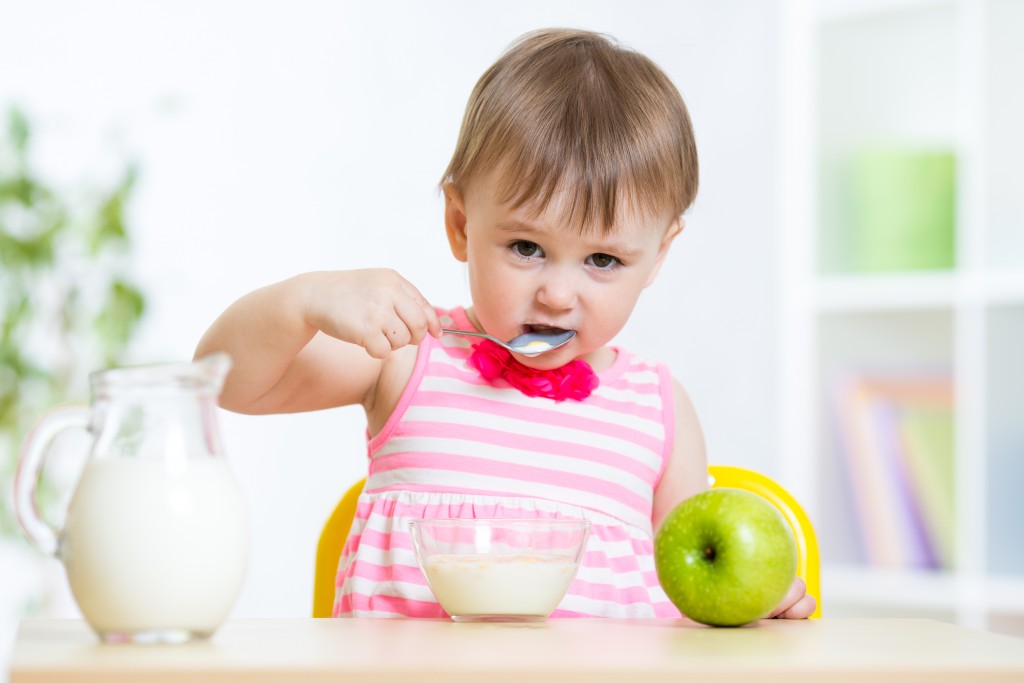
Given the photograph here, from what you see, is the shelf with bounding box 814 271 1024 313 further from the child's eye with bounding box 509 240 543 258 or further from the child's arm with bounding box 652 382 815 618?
the child's eye with bounding box 509 240 543 258

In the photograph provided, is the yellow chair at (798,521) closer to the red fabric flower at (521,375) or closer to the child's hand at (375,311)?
the red fabric flower at (521,375)

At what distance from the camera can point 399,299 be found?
0.98m

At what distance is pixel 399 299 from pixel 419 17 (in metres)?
2.18

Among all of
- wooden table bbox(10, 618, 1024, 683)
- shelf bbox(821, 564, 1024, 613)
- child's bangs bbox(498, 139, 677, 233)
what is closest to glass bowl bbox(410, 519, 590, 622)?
wooden table bbox(10, 618, 1024, 683)

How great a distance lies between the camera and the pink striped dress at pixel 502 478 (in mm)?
1262

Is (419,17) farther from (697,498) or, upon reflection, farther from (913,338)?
(697,498)

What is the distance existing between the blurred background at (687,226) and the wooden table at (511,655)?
5.39 ft

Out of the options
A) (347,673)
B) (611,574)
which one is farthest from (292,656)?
(611,574)

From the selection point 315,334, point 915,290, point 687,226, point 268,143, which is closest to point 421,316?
point 315,334

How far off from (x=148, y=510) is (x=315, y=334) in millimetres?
477

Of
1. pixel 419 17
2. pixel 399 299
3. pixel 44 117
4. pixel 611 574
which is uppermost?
pixel 419 17

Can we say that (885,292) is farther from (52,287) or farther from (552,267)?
(52,287)

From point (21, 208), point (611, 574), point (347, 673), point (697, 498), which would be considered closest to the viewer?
point (347, 673)

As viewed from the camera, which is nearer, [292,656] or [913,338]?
[292,656]
